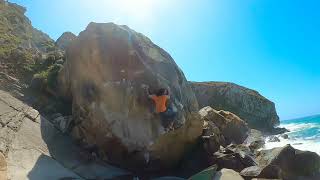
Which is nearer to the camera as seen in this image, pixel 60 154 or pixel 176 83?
pixel 60 154

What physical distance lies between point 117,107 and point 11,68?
1407cm

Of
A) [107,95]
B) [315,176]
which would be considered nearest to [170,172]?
[107,95]

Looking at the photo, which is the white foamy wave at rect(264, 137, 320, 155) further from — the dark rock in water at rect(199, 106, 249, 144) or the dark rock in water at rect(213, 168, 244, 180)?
the dark rock in water at rect(213, 168, 244, 180)

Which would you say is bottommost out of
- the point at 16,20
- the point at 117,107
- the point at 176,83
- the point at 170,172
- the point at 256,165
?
the point at 170,172

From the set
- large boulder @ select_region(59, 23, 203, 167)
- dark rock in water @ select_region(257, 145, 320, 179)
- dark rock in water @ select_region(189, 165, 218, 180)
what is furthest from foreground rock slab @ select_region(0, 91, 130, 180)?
dark rock in water @ select_region(257, 145, 320, 179)

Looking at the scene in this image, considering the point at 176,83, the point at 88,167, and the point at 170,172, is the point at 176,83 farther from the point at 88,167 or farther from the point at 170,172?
the point at 88,167

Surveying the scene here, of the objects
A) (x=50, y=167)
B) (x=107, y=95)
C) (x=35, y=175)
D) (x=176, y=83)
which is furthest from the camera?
(x=176, y=83)

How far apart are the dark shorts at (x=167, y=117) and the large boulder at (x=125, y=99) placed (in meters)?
0.25

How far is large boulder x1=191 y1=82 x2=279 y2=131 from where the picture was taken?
47562mm

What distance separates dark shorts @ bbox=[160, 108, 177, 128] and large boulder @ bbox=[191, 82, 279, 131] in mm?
28508

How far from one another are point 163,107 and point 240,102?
34355 mm

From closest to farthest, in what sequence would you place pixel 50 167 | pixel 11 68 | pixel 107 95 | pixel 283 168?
→ pixel 50 167, pixel 283 168, pixel 107 95, pixel 11 68

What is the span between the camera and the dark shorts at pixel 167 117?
17578 mm

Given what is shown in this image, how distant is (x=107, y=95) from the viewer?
58.1 ft
